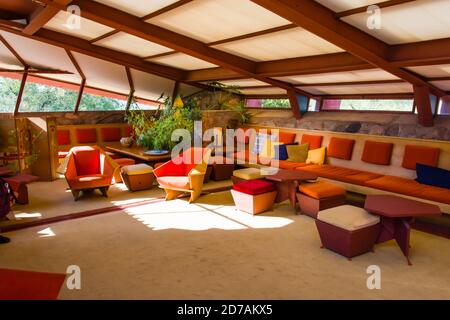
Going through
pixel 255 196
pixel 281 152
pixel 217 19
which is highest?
pixel 217 19

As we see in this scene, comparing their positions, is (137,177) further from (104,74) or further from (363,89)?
(363,89)

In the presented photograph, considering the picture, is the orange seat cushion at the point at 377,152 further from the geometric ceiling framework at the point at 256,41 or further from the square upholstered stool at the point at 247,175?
the square upholstered stool at the point at 247,175

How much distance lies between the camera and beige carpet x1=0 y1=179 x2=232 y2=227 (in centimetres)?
498

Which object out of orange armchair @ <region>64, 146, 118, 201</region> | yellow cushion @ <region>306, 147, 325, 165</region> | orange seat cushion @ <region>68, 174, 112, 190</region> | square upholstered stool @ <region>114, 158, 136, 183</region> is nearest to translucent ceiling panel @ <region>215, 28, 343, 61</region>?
yellow cushion @ <region>306, 147, 325, 165</region>

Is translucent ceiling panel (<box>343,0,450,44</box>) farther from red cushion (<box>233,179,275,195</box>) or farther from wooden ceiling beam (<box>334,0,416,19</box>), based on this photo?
red cushion (<box>233,179,275,195</box>)

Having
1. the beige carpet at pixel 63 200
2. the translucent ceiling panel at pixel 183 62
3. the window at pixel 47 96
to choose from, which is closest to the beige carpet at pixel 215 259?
the beige carpet at pixel 63 200

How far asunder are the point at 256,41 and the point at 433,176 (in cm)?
318

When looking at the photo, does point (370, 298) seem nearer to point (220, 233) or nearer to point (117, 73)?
point (220, 233)

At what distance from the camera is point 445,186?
4672 mm

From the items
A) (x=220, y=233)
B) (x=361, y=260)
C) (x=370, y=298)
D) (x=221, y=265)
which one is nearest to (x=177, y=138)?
(x=220, y=233)

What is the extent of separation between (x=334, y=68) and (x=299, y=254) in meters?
2.76

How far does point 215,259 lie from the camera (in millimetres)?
3514

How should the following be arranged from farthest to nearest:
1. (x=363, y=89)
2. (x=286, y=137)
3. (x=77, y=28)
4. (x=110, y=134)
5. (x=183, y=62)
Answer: (x=110, y=134) → (x=183, y=62) → (x=286, y=137) → (x=363, y=89) → (x=77, y=28)

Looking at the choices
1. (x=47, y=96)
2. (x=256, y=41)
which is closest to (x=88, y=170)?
(x=256, y=41)
